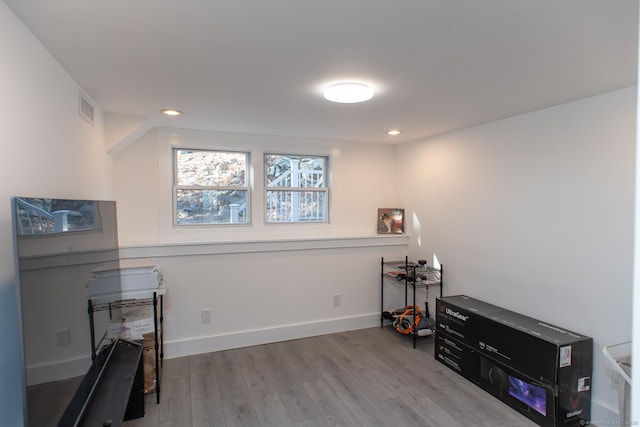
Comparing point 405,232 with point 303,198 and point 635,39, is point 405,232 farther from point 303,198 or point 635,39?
point 635,39

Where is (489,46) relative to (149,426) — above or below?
above

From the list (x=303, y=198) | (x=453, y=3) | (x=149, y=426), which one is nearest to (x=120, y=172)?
(x=303, y=198)

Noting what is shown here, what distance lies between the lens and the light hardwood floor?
7.54 ft

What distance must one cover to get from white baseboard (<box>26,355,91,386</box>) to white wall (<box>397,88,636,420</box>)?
3011mm

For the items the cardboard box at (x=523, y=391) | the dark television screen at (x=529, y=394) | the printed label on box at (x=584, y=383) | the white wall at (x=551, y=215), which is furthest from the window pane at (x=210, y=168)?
the printed label on box at (x=584, y=383)

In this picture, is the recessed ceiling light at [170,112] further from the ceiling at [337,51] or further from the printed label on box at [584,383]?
the printed label on box at [584,383]

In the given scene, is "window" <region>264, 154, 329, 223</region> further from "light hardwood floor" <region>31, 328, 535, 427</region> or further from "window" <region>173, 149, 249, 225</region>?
"light hardwood floor" <region>31, 328, 535, 427</region>

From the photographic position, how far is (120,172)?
314 centimetres

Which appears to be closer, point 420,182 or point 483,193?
point 483,193

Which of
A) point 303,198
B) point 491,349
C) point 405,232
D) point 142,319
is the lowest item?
point 491,349

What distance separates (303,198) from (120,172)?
1.88m

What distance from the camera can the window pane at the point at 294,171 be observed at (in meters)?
3.83

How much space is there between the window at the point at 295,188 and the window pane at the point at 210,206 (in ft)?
1.01

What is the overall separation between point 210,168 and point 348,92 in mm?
2008
